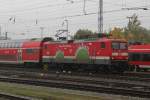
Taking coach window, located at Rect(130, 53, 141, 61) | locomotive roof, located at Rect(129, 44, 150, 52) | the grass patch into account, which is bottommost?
the grass patch

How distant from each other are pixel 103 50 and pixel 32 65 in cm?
1296

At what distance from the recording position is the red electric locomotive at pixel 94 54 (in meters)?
36.5

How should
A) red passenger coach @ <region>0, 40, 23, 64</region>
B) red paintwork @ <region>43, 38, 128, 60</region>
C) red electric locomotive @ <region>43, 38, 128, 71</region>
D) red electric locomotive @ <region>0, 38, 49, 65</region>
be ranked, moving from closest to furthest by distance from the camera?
red electric locomotive @ <region>43, 38, 128, 71</region> → red paintwork @ <region>43, 38, 128, 60</region> → red electric locomotive @ <region>0, 38, 49, 65</region> → red passenger coach @ <region>0, 40, 23, 64</region>

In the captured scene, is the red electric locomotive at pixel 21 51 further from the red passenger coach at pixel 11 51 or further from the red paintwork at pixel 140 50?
the red paintwork at pixel 140 50

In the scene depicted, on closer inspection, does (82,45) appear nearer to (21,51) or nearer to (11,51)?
(21,51)

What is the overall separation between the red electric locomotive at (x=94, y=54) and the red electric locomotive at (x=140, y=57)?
5185 millimetres

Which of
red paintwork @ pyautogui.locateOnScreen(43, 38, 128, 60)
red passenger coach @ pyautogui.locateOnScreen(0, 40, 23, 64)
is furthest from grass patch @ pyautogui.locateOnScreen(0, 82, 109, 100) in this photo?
red passenger coach @ pyautogui.locateOnScreen(0, 40, 23, 64)

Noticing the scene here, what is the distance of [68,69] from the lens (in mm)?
41844

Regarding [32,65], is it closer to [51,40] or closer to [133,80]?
[51,40]

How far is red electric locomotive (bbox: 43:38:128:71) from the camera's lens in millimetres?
36531

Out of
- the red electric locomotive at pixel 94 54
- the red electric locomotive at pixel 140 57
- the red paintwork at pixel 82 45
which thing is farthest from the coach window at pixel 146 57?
the red paintwork at pixel 82 45

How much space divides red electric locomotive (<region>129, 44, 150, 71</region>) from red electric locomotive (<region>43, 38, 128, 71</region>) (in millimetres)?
5185

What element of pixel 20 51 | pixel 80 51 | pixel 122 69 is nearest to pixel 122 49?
pixel 122 69

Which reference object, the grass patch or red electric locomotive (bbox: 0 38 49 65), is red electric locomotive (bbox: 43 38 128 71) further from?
the grass patch
